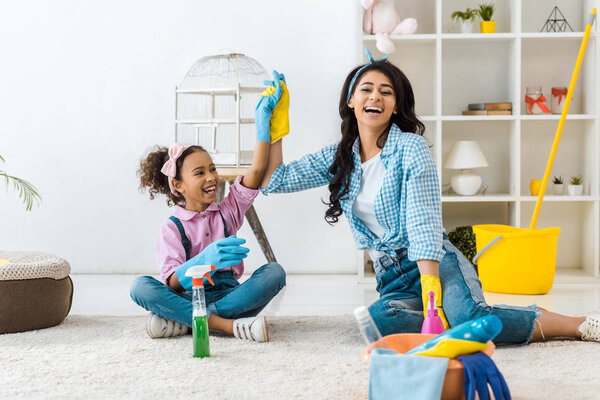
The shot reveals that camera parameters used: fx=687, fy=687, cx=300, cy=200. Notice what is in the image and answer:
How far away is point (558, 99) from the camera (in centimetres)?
316

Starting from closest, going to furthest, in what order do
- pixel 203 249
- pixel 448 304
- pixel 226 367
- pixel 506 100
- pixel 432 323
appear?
1. pixel 432 323
2. pixel 226 367
3. pixel 448 304
4. pixel 203 249
5. pixel 506 100

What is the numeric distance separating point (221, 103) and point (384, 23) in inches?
33.5

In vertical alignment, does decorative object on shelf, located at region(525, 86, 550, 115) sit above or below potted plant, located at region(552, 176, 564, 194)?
above

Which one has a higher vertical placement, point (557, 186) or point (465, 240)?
point (557, 186)

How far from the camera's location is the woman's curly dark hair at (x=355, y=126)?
200 cm

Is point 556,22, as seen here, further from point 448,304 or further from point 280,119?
point 448,304

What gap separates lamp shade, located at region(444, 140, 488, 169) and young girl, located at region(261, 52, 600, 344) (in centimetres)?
111

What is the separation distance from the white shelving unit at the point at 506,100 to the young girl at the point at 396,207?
1.14 m

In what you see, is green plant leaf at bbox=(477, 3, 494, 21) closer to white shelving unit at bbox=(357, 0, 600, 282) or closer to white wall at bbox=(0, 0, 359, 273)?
white shelving unit at bbox=(357, 0, 600, 282)

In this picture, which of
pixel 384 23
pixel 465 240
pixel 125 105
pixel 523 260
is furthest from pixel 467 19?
pixel 125 105

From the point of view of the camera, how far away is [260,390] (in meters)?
1.51

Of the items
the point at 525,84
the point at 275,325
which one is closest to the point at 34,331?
the point at 275,325

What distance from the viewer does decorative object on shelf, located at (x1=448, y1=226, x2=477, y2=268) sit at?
304 cm

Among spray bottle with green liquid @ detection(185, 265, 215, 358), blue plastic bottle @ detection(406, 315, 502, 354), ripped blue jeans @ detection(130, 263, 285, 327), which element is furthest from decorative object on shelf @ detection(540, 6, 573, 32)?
blue plastic bottle @ detection(406, 315, 502, 354)
